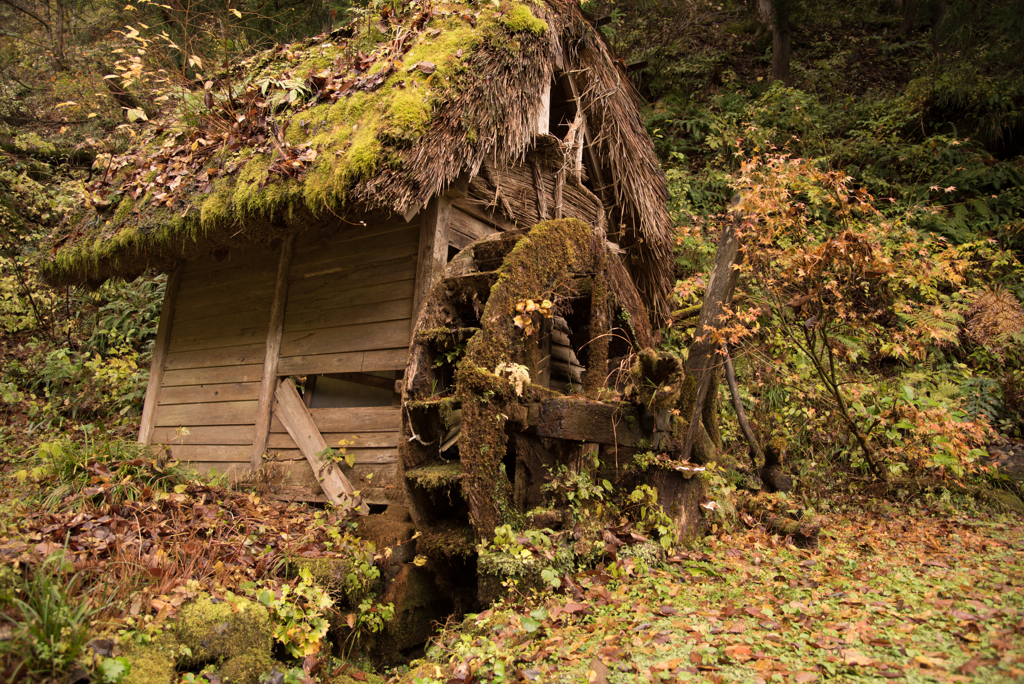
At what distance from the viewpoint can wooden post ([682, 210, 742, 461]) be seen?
16.6ft

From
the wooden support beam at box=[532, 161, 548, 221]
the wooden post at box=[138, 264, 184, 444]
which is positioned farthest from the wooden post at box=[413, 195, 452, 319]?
the wooden post at box=[138, 264, 184, 444]

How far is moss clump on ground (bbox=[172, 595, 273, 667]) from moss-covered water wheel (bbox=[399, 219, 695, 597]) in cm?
A: 120

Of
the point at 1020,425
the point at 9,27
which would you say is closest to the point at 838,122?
the point at 1020,425

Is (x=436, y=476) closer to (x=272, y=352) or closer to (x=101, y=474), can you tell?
(x=101, y=474)

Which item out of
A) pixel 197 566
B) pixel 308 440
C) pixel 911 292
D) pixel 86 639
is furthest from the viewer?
pixel 911 292

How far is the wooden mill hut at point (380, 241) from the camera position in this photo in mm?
4781

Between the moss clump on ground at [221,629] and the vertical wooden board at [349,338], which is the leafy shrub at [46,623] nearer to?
the moss clump on ground at [221,629]

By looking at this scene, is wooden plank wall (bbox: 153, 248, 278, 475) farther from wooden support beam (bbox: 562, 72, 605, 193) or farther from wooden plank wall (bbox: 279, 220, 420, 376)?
wooden support beam (bbox: 562, 72, 605, 193)

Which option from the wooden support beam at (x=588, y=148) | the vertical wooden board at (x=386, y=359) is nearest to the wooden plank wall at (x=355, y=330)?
the vertical wooden board at (x=386, y=359)

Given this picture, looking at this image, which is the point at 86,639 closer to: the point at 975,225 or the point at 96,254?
the point at 96,254

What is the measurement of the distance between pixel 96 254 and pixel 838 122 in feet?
44.2

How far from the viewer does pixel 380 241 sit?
19.1 ft

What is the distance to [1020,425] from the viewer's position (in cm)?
748

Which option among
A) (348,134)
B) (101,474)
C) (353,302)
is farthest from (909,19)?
(101,474)
